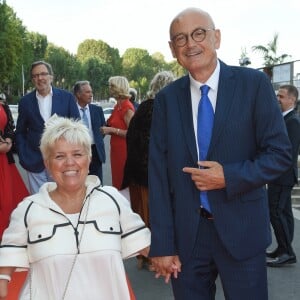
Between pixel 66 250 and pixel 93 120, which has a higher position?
pixel 93 120

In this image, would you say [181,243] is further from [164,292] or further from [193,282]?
[164,292]

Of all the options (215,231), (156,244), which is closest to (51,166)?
(156,244)

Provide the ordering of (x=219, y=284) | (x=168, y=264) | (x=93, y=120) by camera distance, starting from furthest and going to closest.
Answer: (x=93, y=120), (x=219, y=284), (x=168, y=264)

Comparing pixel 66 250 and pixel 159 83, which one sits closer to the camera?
pixel 66 250

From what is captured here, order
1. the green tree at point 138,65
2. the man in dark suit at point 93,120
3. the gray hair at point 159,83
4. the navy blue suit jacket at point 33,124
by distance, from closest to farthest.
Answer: the gray hair at point 159,83
the navy blue suit jacket at point 33,124
the man in dark suit at point 93,120
the green tree at point 138,65

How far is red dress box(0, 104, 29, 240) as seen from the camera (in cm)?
522

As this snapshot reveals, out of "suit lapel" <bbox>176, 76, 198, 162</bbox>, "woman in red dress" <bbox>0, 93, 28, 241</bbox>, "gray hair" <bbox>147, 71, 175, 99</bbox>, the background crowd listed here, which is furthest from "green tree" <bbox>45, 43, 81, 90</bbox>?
"suit lapel" <bbox>176, 76, 198, 162</bbox>

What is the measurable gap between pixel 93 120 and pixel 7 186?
84.0 inches

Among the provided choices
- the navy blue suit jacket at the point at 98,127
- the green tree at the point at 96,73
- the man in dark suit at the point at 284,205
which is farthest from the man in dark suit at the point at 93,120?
the green tree at the point at 96,73

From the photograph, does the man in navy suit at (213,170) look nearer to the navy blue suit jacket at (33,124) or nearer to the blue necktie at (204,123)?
the blue necktie at (204,123)

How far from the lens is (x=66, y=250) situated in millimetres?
2510

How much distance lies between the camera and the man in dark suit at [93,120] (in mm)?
6595

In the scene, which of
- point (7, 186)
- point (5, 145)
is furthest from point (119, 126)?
point (7, 186)

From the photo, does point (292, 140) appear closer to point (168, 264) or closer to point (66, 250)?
point (168, 264)
